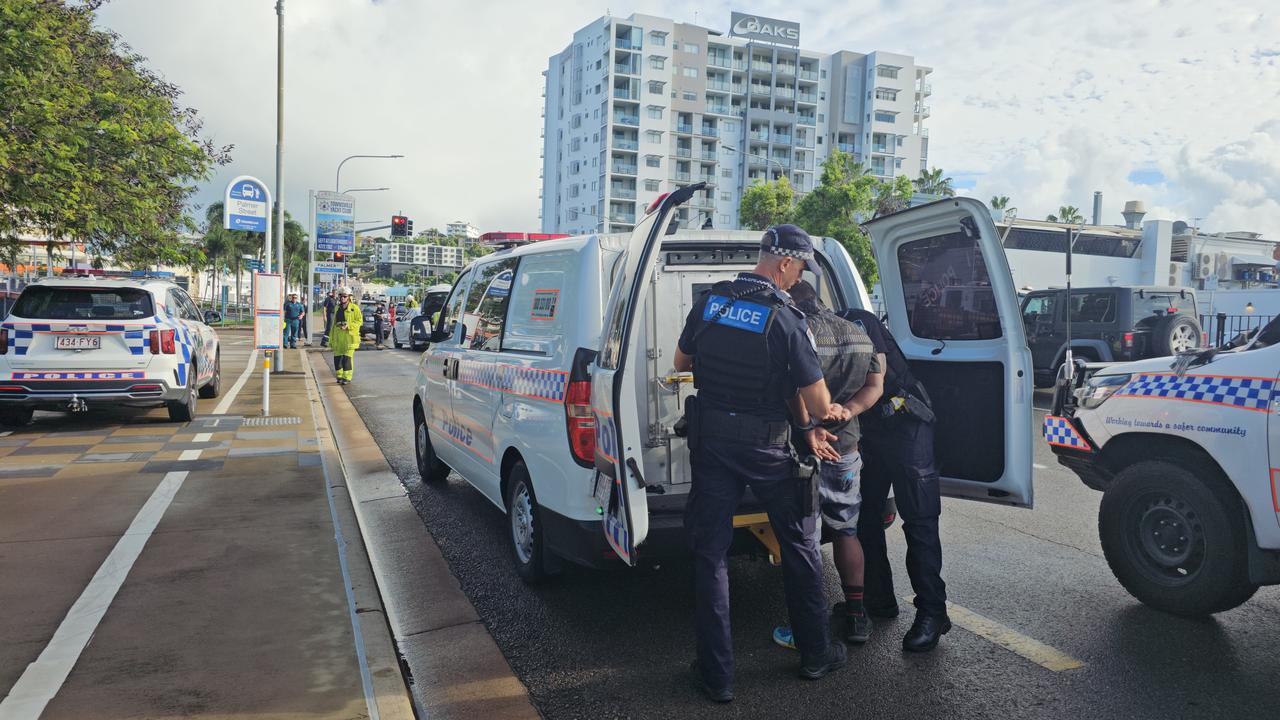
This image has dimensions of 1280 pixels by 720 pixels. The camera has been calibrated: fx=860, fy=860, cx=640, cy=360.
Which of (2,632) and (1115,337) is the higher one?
(1115,337)

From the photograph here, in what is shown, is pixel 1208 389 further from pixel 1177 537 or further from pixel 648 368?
pixel 648 368

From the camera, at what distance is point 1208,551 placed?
3885 millimetres

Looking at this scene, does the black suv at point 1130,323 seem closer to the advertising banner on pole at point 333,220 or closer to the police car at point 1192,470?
the police car at point 1192,470

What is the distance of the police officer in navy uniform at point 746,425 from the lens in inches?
128

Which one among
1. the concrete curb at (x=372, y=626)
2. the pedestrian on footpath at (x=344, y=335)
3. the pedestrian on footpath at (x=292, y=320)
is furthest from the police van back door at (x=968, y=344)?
the pedestrian on footpath at (x=292, y=320)

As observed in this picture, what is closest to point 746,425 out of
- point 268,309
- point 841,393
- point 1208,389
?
point 841,393

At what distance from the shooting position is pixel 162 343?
9.32m

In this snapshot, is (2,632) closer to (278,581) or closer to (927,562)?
(278,581)

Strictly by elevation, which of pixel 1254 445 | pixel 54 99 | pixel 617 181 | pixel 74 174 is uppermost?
pixel 617 181

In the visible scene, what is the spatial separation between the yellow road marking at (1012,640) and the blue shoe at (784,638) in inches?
34.8

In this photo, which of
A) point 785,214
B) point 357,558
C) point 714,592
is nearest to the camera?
point 714,592

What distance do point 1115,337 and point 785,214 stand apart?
37849 millimetres

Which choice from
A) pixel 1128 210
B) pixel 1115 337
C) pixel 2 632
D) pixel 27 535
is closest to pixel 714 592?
pixel 2 632

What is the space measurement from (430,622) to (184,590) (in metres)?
1.30
